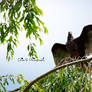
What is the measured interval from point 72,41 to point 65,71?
1024mm

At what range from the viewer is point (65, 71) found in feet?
3.43

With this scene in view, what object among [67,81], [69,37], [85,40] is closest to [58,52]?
[69,37]

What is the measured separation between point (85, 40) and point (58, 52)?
0.52 meters

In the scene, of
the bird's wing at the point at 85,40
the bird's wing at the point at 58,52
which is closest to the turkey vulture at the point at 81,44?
the bird's wing at the point at 85,40

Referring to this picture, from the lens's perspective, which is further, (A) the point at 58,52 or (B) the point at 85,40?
(A) the point at 58,52

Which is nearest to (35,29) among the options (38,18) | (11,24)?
(38,18)

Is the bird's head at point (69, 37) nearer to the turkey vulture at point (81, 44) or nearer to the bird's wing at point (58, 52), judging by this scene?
the turkey vulture at point (81, 44)

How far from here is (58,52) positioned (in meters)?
Answer: 2.42

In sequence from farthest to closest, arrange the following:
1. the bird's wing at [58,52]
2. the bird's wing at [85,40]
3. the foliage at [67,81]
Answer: the bird's wing at [58,52] → the bird's wing at [85,40] → the foliage at [67,81]

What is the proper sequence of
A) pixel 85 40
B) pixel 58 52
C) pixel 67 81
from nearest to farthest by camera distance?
1. pixel 67 81
2. pixel 85 40
3. pixel 58 52

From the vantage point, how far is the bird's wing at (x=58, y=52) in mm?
2363

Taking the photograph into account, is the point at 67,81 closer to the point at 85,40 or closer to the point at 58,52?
the point at 85,40

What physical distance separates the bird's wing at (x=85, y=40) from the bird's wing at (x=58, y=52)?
355 mm

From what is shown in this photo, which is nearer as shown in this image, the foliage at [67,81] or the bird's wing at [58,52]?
the foliage at [67,81]
